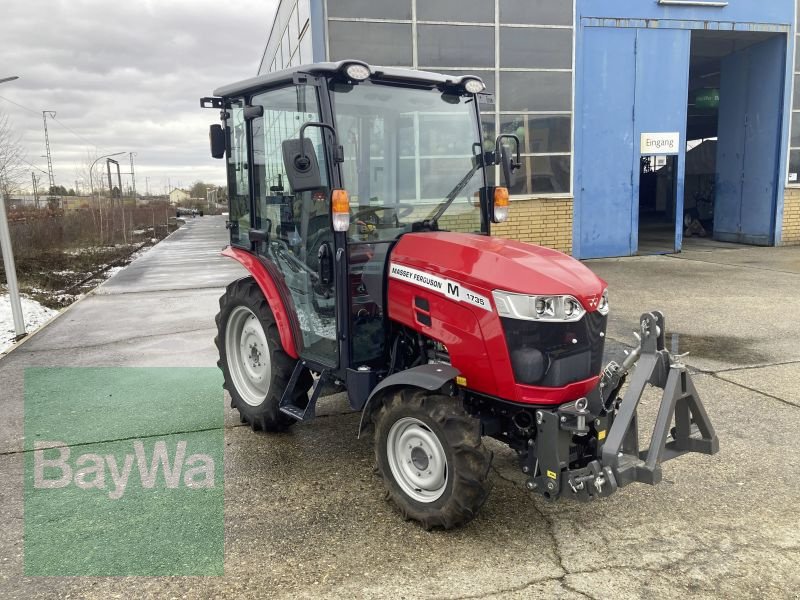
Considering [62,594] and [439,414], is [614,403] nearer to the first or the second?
[439,414]

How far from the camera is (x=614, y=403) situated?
10.6ft

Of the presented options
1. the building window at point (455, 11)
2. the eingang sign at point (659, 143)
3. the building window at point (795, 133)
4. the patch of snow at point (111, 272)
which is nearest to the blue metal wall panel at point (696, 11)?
the building window at point (795, 133)

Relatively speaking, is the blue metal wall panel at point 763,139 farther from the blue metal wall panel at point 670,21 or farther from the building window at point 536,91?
the building window at point 536,91

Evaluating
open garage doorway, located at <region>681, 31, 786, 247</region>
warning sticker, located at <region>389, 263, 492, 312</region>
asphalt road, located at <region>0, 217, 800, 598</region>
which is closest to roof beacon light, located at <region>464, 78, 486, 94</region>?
warning sticker, located at <region>389, 263, 492, 312</region>

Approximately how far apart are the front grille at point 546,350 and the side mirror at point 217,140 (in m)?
2.68

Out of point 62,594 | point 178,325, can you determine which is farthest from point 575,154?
point 62,594

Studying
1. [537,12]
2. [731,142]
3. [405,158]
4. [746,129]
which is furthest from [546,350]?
[731,142]

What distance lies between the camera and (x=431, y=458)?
3176mm

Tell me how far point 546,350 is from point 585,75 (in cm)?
1144

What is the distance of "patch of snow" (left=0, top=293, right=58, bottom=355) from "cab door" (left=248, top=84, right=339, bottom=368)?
5732 mm

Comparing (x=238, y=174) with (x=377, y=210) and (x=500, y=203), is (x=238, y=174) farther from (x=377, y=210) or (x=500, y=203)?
(x=500, y=203)

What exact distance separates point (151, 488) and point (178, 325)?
16.5ft

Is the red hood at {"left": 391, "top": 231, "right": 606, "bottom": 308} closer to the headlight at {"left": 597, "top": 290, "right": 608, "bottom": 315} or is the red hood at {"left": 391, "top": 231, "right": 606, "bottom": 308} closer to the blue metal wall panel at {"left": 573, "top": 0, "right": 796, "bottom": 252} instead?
the headlight at {"left": 597, "top": 290, "right": 608, "bottom": 315}

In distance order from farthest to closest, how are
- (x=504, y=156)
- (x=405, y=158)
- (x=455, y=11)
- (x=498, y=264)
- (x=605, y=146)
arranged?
(x=605, y=146) → (x=455, y=11) → (x=504, y=156) → (x=405, y=158) → (x=498, y=264)
